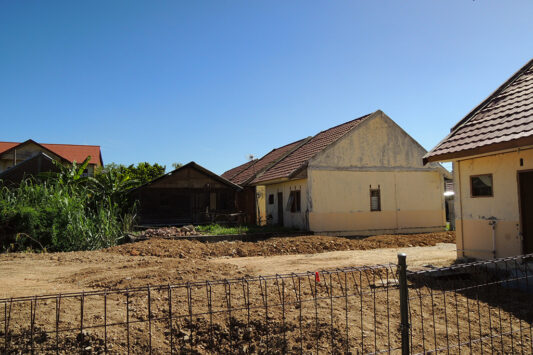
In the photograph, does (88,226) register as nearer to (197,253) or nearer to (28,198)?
(28,198)

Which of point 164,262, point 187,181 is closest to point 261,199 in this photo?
point 187,181

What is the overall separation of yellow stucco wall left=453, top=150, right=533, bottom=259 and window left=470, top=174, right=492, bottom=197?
9cm

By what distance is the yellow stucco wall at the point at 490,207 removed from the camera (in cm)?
862

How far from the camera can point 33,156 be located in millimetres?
23750

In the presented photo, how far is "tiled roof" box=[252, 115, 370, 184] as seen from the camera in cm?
2061

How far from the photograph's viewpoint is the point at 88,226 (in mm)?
15156

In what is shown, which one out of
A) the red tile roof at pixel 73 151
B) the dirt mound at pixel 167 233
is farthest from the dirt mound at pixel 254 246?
the red tile roof at pixel 73 151

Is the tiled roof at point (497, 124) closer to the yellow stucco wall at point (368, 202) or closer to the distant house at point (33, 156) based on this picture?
the yellow stucco wall at point (368, 202)

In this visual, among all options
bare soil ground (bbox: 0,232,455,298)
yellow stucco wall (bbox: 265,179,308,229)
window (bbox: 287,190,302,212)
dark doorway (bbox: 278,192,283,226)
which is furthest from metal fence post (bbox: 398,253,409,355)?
dark doorway (bbox: 278,192,283,226)

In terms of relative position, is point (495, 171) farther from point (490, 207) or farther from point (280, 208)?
point (280, 208)

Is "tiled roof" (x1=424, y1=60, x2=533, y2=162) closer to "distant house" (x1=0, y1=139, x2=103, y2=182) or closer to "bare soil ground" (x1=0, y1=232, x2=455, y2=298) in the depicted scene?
"bare soil ground" (x1=0, y1=232, x2=455, y2=298)

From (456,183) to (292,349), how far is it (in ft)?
24.9

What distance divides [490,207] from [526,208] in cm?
74

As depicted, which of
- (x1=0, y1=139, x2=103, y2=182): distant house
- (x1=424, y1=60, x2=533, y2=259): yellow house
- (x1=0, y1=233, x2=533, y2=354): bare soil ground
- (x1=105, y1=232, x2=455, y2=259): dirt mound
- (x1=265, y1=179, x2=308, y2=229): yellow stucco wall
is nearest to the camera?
(x1=0, y1=233, x2=533, y2=354): bare soil ground
